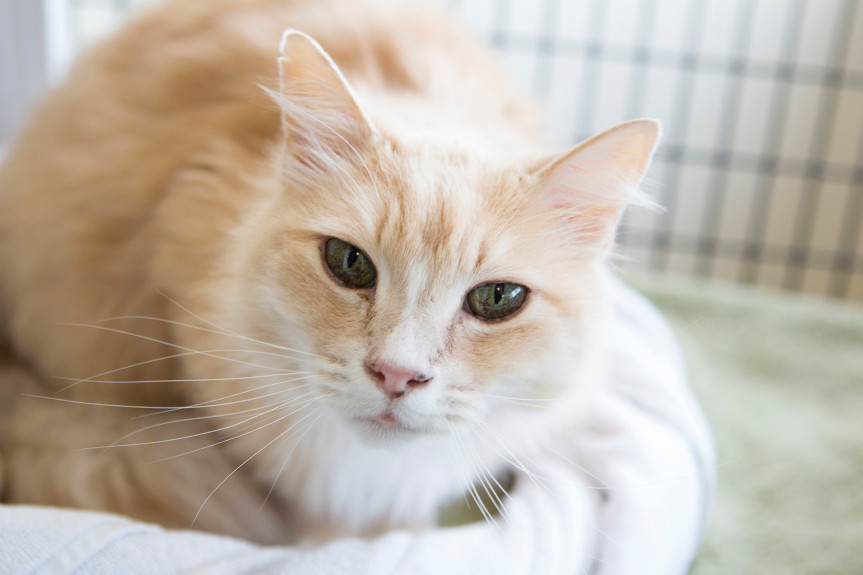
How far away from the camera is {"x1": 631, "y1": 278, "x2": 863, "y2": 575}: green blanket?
4.02 feet

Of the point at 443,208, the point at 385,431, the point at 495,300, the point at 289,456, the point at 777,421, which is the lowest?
the point at 777,421

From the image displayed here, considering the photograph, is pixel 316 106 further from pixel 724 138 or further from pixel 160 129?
pixel 724 138

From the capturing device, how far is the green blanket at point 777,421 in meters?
1.22

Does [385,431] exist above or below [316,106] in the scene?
below

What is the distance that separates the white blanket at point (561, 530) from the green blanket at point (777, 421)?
140 millimetres

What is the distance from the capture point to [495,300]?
92 cm

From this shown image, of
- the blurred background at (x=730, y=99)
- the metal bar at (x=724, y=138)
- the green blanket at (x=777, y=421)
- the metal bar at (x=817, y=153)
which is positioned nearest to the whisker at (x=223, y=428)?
the green blanket at (x=777, y=421)

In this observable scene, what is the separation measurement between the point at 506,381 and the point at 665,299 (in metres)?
1.17

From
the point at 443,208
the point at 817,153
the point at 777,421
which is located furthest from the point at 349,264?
the point at 817,153

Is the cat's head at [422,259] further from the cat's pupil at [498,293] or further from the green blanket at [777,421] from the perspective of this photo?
the green blanket at [777,421]

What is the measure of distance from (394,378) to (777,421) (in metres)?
1.11

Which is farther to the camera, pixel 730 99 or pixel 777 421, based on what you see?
pixel 730 99

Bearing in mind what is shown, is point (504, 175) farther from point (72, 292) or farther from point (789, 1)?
point (789, 1)

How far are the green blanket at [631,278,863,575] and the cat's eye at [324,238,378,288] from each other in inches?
26.2
